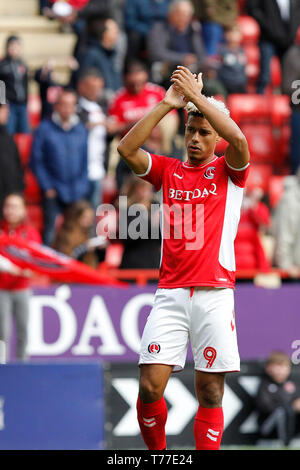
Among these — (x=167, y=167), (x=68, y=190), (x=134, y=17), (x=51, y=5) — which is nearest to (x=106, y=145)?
(x=68, y=190)

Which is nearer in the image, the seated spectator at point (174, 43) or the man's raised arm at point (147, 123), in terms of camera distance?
the man's raised arm at point (147, 123)

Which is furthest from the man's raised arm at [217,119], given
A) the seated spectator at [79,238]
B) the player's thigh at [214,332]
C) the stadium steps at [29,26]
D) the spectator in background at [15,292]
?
the stadium steps at [29,26]

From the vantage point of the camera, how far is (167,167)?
18.7 ft

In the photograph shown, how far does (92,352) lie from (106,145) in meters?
3.21

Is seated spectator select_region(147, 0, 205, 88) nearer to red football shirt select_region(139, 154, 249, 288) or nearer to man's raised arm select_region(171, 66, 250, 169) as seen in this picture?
red football shirt select_region(139, 154, 249, 288)

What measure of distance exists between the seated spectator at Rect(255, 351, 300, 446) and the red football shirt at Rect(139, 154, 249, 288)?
358 centimetres

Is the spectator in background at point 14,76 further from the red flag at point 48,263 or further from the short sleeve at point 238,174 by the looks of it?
the short sleeve at point 238,174

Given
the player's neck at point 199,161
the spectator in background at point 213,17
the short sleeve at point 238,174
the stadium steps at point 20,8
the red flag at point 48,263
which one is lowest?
the red flag at point 48,263

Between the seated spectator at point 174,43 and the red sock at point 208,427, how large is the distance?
311 inches

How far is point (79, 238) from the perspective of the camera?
10.3 meters

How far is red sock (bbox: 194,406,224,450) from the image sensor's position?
17.9 feet

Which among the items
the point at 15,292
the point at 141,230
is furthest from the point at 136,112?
the point at 15,292

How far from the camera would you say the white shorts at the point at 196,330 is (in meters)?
5.43
